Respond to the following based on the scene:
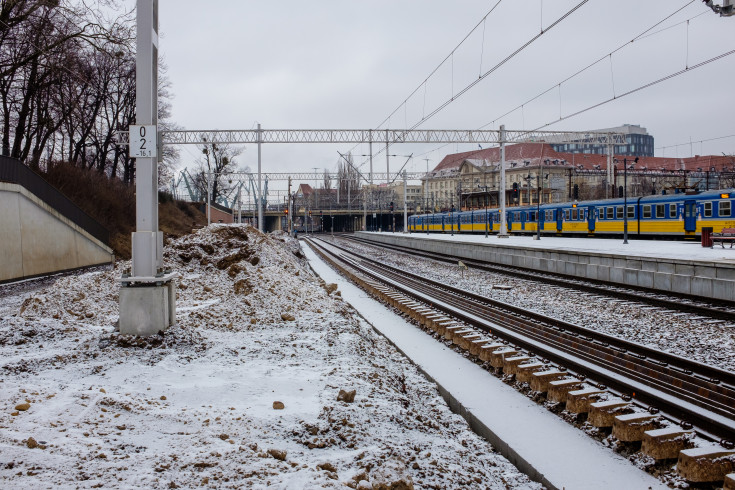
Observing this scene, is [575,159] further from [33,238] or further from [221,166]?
[33,238]

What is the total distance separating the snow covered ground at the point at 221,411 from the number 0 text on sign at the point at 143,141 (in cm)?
247

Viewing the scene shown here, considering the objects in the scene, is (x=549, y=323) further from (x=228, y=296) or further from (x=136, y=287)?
(x=136, y=287)

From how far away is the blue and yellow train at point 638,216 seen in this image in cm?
2908

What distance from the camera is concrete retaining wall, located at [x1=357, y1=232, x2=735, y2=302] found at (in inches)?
565

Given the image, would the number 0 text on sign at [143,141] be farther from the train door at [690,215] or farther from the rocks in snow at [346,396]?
the train door at [690,215]

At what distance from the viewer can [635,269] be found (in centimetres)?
1716

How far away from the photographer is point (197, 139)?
1567 inches

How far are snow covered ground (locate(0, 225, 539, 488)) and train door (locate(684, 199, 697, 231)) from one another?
27.6m

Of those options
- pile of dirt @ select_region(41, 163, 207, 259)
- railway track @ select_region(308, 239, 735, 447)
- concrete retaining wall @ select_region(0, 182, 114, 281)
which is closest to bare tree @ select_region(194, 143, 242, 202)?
pile of dirt @ select_region(41, 163, 207, 259)

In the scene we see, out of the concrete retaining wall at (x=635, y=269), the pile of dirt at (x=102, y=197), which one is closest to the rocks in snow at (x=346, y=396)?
the concrete retaining wall at (x=635, y=269)

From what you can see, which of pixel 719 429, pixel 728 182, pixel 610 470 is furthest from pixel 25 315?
pixel 728 182

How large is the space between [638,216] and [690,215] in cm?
423

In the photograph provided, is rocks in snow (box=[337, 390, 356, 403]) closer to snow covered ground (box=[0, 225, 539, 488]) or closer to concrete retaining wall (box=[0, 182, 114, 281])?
snow covered ground (box=[0, 225, 539, 488])

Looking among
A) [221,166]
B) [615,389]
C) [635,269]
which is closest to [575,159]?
[221,166]
